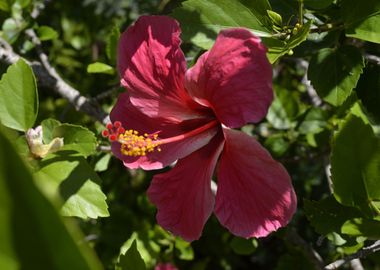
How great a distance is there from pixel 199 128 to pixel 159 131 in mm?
116

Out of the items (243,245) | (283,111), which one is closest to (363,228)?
(243,245)

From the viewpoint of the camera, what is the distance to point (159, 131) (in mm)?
1487

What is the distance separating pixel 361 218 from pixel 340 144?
0.20 m

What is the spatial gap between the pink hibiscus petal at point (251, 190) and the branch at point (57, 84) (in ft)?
2.05

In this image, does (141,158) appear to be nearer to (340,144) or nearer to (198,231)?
(198,231)

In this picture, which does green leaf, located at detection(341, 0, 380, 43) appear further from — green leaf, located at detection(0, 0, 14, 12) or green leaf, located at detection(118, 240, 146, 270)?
green leaf, located at detection(0, 0, 14, 12)

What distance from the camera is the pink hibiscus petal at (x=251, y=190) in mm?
1275

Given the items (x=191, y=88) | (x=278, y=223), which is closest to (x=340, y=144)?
(x=278, y=223)

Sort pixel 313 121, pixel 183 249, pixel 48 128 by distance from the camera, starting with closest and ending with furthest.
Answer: pixel 48 128 → pixel 313 121 → pixel 183 249

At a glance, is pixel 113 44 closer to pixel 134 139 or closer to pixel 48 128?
pixel 48 128

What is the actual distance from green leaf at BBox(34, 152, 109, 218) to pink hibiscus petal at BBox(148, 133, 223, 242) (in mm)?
159

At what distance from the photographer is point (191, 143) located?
1459mm

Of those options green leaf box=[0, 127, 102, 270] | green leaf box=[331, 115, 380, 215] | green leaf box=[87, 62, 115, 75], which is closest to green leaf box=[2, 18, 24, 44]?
green leaf box=[87, 62, 115, 75]

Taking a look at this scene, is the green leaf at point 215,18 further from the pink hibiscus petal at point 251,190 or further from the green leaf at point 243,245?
the green leaf at point 243,245
